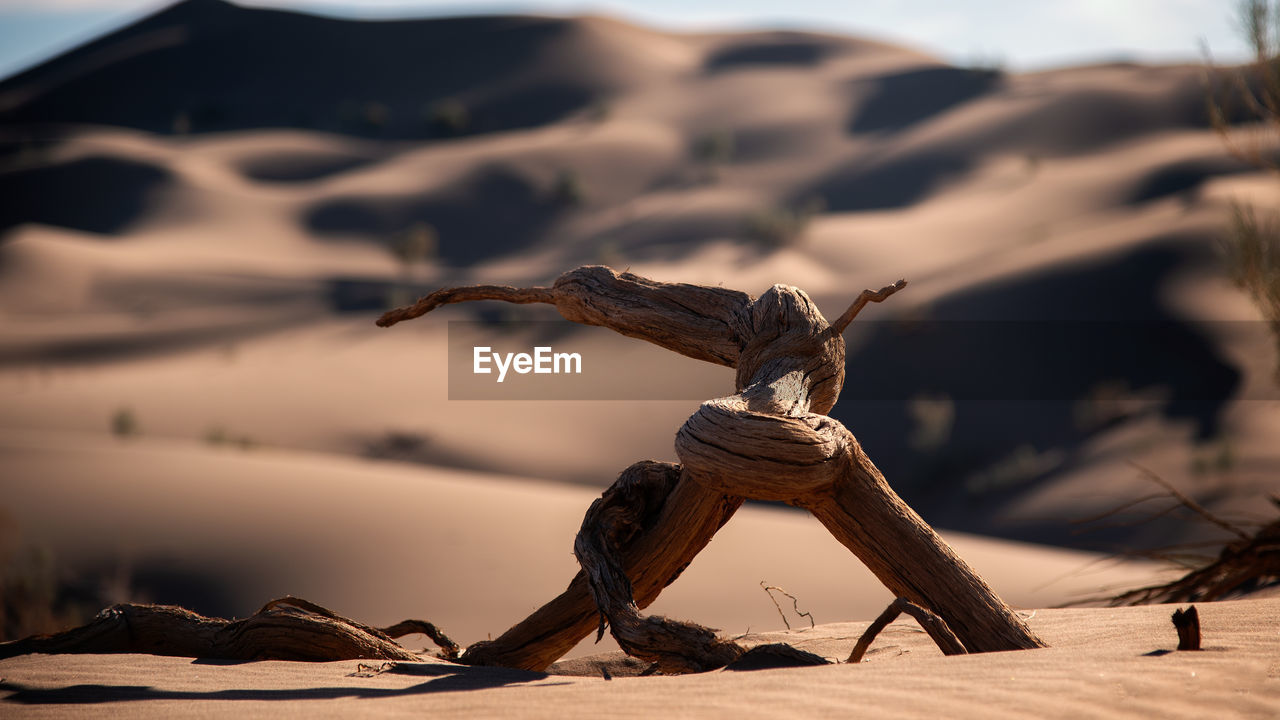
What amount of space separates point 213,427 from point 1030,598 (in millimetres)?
16090

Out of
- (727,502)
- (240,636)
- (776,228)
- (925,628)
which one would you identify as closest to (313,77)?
(776,228)

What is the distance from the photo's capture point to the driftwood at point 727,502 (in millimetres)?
3486

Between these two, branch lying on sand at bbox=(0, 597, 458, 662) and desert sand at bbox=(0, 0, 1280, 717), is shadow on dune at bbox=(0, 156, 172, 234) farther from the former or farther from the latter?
branch lying on sand at bbox=(0, 597, 458, 662)

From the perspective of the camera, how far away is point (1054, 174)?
1497 inches

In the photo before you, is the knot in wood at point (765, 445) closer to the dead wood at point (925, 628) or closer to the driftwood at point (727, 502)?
the driftwood at point (727, 502)

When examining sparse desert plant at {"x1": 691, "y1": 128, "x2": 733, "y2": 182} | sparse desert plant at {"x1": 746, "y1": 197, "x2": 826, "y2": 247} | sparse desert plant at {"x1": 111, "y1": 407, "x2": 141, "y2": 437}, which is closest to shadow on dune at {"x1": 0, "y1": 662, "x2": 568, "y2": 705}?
sparse desert plant at {"x1": 111, "y1": 407, "x2": 141, "y2": 437}

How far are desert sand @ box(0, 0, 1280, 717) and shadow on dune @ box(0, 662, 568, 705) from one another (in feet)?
0.08

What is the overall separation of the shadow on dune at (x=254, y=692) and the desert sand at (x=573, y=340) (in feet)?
0.08

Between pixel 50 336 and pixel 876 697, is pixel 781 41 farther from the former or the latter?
pixel 876 697

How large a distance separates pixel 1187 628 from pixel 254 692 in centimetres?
322

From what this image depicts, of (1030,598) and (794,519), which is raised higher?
(794,519)

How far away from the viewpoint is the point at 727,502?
13.1 ft

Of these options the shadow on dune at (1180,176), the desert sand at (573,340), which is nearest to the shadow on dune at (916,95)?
the desert sand at (573,340)

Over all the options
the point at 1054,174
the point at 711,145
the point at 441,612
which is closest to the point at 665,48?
the point at 711,145
